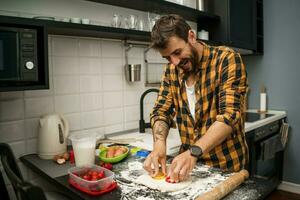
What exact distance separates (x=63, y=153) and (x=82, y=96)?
1.31 ft

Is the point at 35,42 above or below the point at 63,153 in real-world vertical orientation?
above

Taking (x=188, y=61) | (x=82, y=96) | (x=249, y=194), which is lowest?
(x=249, y=194)

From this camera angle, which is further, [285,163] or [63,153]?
[285,163]

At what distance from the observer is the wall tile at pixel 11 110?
136cm

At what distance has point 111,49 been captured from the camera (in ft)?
5.98

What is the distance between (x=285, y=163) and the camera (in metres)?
2.79

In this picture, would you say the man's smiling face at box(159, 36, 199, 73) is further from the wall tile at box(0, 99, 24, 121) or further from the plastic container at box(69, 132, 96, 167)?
the wall tile at box(0, 99, 24, 121)

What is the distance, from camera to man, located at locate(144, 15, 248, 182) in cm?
113

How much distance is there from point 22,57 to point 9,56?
49 mm

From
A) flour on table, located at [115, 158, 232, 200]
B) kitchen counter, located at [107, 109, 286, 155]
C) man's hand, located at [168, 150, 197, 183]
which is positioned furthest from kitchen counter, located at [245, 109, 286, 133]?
man's hand, located at [168, 150, 197, 183]

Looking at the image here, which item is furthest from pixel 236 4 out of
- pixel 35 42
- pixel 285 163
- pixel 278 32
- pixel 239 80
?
pixel 35 42

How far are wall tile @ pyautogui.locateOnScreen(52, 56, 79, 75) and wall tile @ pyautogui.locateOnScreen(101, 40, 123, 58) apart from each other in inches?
8.5

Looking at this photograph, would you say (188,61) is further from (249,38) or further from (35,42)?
(249,38)

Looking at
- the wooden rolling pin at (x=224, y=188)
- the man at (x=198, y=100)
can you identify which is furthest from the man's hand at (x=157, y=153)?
the wooden rolling pin at (x=224, y=188)
